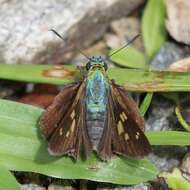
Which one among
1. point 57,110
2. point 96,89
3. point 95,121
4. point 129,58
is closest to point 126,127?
point 95,121

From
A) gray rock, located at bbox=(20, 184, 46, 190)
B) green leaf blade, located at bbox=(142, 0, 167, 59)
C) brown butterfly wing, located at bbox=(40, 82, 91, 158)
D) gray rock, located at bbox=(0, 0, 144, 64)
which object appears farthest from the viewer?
green leaf blade, located at bbox=(142, 0, 167, 59)

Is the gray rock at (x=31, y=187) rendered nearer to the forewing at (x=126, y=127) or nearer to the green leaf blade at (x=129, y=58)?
the forewing at (x=126, y=127)

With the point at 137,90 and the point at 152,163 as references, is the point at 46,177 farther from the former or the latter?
the point at 137,90

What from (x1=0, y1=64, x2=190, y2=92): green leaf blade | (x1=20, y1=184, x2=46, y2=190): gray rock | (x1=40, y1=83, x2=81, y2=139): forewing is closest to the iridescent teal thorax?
(x1=40, y1=83, x2=81, y2=139): forewing

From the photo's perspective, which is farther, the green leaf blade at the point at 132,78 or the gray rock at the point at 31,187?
the green leaf blade at the point at 132,78

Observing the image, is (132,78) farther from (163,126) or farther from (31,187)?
(31,187)

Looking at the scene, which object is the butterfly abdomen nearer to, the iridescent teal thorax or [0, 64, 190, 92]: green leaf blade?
the iridescent teal thorax

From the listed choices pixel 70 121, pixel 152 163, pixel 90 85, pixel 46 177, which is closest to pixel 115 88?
pixel 90 85

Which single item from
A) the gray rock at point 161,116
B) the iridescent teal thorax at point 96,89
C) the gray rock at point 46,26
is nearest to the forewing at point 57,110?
the iridescent teal thorax at point 96,89
